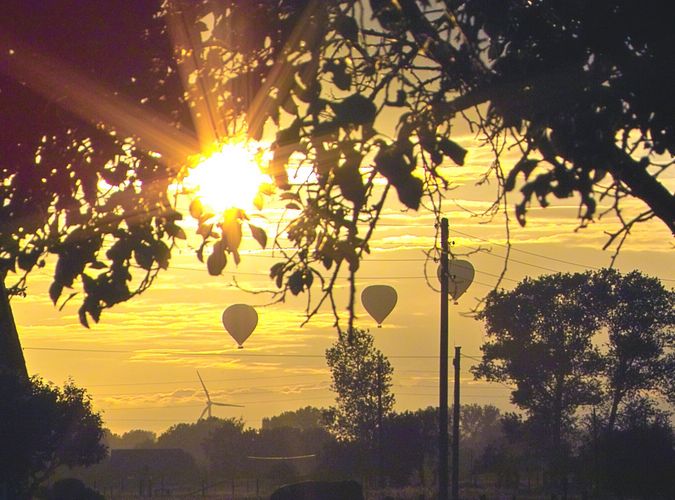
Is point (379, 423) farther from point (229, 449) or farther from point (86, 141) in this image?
point (86, 141)

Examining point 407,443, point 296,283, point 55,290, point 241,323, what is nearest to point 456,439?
point 241,323

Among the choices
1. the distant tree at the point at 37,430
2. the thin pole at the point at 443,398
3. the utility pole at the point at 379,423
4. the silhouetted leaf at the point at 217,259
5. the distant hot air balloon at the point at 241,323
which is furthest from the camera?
the utility pole at the point at 379,423

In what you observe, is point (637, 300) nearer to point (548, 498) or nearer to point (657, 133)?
point (548, 498)

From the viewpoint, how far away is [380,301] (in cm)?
5691

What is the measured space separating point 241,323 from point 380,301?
1415 centimetres

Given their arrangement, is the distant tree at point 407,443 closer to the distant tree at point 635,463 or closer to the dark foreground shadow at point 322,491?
the distant tree at point 635,463

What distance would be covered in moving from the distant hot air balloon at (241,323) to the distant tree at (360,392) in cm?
1295

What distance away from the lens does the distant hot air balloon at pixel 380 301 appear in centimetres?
5678

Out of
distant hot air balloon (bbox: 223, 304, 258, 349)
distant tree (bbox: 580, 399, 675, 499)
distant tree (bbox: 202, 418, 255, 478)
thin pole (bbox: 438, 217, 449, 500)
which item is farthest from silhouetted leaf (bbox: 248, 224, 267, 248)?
distant tree (bbox: 202, 418, 255, 478)

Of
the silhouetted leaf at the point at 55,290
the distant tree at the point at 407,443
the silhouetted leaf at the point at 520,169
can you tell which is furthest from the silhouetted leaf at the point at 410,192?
the distant tree at the point at 407,443

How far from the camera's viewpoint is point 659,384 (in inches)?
3086

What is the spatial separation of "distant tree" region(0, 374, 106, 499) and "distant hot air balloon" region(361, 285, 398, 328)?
53.9ft

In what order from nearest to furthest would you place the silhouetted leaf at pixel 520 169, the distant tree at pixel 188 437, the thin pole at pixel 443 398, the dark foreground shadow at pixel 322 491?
the silhouetted leaf at pixel 520 169
the thin pole at pixel 443 398
the dark foreground shadow at pixel 322 491
the distant tree at pixel 188 437

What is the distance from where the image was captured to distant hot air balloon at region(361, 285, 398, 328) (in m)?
56.8
